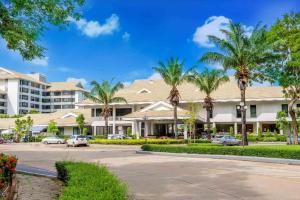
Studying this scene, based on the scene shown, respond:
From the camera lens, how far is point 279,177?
56.0ft

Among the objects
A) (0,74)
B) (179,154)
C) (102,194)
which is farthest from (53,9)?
(0,74)

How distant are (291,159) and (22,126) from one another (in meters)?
54.6

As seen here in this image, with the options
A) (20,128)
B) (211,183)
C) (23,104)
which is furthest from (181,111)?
(23,104)

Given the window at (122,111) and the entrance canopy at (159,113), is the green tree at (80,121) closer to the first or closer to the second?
the window at (122,111)

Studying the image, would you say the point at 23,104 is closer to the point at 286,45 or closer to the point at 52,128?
the point at 52,128

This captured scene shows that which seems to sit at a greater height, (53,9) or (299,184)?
(53,9)

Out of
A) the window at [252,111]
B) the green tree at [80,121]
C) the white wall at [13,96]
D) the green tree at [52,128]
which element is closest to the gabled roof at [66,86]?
the white wall at [13,96]

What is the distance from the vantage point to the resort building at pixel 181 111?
56.8 m

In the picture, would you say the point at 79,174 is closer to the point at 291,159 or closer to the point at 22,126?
the point at 291,159

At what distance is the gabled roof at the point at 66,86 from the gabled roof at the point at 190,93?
265ft

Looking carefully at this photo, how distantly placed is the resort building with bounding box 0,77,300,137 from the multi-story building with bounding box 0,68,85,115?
66.6 m

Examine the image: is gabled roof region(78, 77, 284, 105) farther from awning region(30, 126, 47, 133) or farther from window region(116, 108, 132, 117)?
awning region(30, 126, 47, 133)

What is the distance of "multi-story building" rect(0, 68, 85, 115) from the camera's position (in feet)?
451

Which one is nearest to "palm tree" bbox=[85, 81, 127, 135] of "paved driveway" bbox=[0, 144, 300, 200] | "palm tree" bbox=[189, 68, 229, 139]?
"palm tree" bbox=[189, 68, 229, 139]
